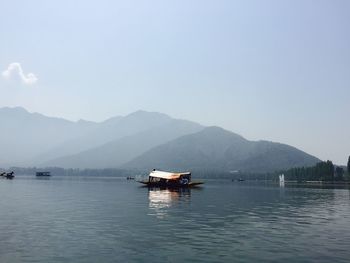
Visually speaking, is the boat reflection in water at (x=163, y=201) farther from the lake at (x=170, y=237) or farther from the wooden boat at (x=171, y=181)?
the wooden boat at (x=171, y=181)

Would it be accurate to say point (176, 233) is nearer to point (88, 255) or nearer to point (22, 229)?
point (88, 255)

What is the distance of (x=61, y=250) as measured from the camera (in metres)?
37.5

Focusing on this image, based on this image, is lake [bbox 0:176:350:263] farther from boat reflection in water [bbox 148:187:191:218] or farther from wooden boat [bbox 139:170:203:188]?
wooden boat [bbox 139:170:203:188]

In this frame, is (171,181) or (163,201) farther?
(171,181)

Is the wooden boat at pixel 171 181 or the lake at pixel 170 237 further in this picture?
the wooden boat at pixel 171 181

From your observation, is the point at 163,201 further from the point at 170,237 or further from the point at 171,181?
the point at 171,181

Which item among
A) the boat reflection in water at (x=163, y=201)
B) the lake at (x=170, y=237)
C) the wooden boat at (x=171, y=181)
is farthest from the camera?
the wooden boat at (x=171, y=181)

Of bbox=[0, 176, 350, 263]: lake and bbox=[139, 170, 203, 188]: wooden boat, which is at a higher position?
bbox=[139, 170, 203, 188]: wooden boat

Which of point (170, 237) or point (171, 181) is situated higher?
point (171, 181)

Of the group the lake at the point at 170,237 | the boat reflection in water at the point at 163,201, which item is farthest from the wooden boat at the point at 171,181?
the lake at the point at 170,237

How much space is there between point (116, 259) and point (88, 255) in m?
3.13

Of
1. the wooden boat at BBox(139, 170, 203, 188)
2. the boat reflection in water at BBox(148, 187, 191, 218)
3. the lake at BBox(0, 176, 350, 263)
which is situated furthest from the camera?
the wooden boat at BBox(139, 170, 203, 188)

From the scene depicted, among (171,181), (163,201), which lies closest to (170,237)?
(163,201)

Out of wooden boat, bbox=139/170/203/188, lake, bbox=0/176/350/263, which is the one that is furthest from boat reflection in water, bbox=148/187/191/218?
wooden boat, bbox=139/170/203/188
